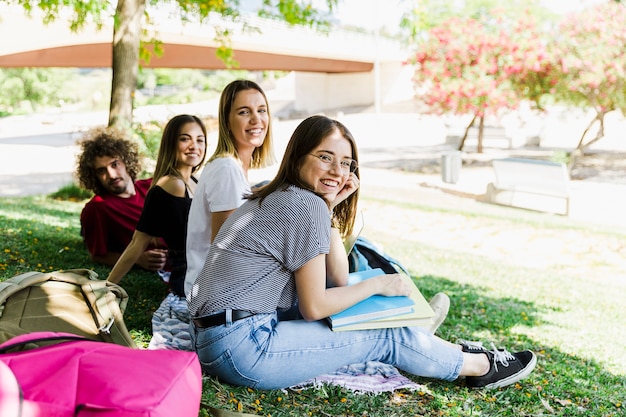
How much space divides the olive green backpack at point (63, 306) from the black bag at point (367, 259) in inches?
50.2

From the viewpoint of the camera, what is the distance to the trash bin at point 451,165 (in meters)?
15.7

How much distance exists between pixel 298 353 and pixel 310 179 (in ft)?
2.46

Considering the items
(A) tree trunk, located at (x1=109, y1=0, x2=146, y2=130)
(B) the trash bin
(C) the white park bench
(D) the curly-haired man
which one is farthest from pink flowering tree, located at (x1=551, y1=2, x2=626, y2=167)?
(D) the curly-haired man

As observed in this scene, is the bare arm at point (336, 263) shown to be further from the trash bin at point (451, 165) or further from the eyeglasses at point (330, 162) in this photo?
the trash bin at point (451, 165)

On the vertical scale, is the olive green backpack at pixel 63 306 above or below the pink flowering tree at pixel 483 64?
below

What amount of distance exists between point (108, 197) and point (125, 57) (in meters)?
4.53

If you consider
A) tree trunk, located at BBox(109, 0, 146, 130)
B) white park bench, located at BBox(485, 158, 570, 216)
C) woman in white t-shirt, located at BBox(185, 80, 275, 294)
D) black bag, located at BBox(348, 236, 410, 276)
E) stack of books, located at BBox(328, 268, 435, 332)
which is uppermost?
tree trunk, located at BBox(109, 0, 146, 130)

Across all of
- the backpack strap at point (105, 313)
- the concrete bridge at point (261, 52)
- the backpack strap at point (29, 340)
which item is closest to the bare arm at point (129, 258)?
the backpack strap at point (105, 313)

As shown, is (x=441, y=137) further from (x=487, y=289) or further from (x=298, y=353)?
(x=298, y=353)

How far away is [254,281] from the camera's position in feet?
9.20

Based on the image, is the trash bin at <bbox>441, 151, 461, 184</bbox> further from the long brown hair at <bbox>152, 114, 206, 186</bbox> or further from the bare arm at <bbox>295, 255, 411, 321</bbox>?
the bare arm at <bbox>295, 255, 411, 321</bbox>

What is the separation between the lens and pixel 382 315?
9.69ft

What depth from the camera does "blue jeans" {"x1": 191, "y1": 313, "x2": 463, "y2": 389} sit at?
110 inches

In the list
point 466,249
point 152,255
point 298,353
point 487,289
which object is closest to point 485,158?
point 466,249
